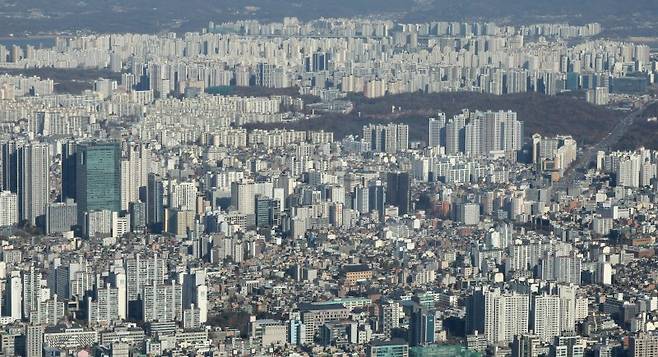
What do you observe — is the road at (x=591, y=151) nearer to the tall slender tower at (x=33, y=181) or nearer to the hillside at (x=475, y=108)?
the hillside at (x=475, y=108)

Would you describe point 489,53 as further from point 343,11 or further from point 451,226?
point 451,226

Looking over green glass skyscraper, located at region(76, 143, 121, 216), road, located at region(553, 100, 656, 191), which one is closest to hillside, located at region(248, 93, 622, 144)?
road, located at region(553, 100, 656, 191)

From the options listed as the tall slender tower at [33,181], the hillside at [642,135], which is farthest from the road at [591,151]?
the tall slender tower at [33,181]

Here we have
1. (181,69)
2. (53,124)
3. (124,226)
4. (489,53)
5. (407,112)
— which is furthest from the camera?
(489,53)

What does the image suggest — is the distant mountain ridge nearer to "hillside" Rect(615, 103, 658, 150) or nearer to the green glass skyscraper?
"hillside" Rect(615, 103, 658, 150)

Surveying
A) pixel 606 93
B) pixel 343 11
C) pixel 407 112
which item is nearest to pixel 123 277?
pixel 407 112

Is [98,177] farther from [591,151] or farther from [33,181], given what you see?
[591,151]
